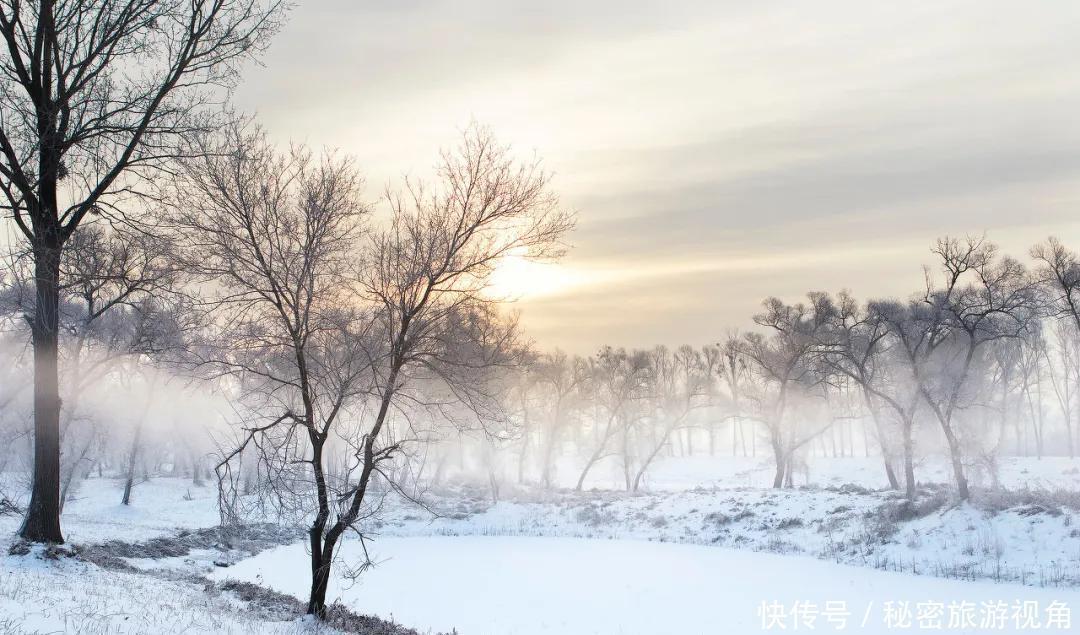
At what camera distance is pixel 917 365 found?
109 feet

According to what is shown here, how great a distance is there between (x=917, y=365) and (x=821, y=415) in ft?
99.4

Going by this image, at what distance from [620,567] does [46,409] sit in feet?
58.6

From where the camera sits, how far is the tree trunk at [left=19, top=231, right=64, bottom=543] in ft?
45.3

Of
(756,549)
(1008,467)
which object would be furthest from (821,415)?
(756,549)

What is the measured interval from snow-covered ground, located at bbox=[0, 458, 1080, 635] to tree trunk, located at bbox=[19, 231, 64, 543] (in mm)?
1152

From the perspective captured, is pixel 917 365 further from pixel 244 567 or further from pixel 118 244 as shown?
pixel 118 244

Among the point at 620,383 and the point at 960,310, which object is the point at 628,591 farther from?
the point at 620,383

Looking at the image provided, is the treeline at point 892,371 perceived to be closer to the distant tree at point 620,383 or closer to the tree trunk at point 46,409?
the distant tree at point 620,383

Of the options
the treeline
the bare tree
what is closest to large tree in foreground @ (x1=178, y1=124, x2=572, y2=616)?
the treeline

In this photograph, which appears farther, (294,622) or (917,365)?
(917,365)

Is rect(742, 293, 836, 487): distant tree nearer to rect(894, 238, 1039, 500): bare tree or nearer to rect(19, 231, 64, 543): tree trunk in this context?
rect(894, 238, 1039, 500): bare tree

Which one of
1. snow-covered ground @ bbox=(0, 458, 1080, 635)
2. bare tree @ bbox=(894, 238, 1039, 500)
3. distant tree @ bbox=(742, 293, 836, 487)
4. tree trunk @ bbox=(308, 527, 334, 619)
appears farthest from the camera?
distant tree @ bbox=(742, 293, 836, 487)

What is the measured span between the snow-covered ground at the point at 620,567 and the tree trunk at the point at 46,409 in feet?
3.78

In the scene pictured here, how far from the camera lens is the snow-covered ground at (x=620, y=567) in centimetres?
1250
